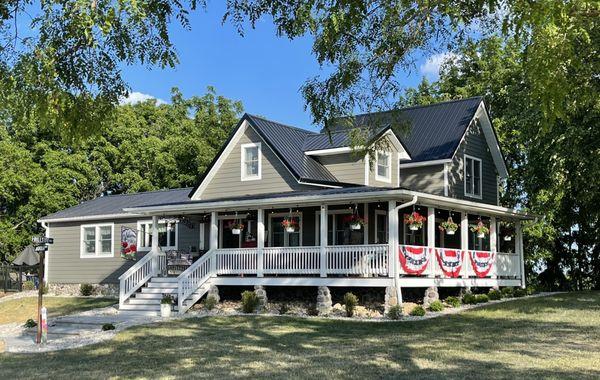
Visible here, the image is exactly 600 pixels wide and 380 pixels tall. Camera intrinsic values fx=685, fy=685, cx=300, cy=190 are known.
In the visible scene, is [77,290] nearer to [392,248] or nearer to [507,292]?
[392,248]

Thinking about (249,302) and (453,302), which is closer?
(249,302)

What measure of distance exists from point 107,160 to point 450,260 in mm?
26838

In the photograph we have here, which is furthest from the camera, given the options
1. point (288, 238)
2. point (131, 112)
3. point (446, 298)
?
point (131, 112)

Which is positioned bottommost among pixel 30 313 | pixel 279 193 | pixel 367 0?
pixel 30 313

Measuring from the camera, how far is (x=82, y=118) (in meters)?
8.40

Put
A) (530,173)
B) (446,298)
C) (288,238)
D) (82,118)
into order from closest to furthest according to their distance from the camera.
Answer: (82,118), (446,298), (288,238), (530,173)

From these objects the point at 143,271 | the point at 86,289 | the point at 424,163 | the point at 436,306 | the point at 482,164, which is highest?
the point at 482,164

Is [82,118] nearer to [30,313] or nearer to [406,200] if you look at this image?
[406,200]

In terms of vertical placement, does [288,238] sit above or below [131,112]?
below

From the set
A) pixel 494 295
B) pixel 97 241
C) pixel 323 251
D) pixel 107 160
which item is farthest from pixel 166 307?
pixel 107 160

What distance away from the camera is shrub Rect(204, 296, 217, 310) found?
68.4ft

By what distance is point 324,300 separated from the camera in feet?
64.2

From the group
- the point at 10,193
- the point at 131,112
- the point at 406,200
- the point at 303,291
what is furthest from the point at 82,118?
the point at 131,112

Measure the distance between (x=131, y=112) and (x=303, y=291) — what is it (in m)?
26.0
